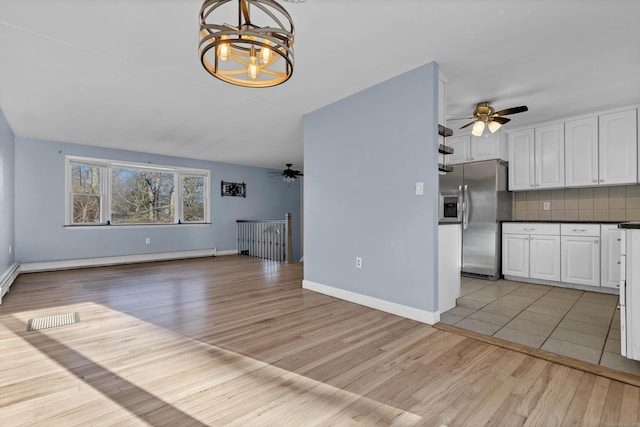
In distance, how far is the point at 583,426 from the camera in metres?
1.46

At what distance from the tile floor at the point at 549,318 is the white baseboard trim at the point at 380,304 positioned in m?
0.19

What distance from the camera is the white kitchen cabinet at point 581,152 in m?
4.13

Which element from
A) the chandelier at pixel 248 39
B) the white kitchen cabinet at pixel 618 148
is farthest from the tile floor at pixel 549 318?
the chandelier at pixel 248 39

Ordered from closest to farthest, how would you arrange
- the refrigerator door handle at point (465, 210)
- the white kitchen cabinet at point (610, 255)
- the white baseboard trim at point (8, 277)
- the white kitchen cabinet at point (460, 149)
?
the white baseboard trim at point (8, 277)
the white kitchen cabinet at point (610, 255)
the refrigerator door handle at point (465, 210)
the white kitchen cabinet at point (460, 149)

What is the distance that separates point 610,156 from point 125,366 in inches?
224

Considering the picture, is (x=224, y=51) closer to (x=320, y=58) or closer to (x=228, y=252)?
(x=320, y=58)

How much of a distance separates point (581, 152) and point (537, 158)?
0.51 metres

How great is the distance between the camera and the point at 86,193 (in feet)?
19.1

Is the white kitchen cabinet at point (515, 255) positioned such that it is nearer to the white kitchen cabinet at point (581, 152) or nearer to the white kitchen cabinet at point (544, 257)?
the white kitchen cabinet at point (544, 257)

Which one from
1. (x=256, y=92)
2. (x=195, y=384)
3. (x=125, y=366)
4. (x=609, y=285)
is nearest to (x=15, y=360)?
(x=125, y=366)

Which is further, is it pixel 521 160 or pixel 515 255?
pixel 521 160

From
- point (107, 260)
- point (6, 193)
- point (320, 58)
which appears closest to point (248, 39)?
point (320, 58)

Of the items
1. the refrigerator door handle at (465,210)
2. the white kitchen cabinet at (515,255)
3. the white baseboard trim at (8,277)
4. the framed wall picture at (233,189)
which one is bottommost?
the white baseboard trim at (8,277)

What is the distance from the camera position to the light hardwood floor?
1.54 meters
